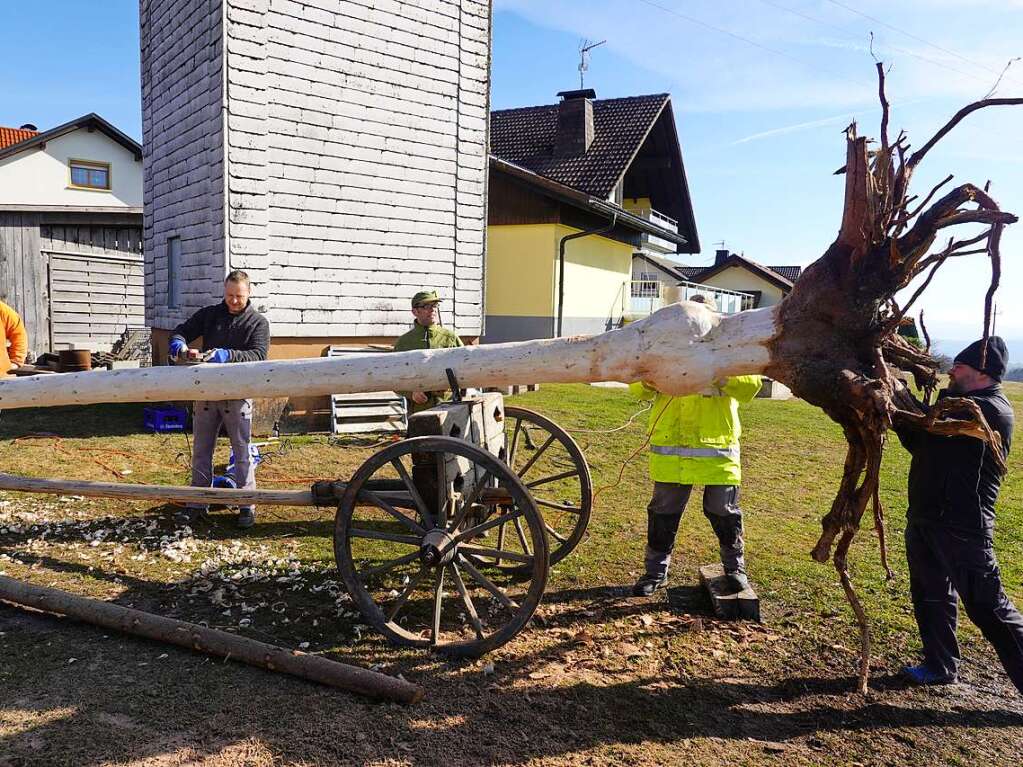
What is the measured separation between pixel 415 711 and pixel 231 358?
10.8ft

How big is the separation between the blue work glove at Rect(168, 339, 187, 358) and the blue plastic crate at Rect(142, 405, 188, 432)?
427 cm

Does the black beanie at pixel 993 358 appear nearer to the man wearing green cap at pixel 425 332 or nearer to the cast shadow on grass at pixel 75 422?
the man wearing green cap at pixel 425 332

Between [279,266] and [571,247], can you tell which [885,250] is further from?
[571,247]

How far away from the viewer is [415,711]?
10.2 feet

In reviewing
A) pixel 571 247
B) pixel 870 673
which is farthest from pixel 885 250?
pixel 571 247

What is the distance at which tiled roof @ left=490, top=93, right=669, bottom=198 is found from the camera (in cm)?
1841

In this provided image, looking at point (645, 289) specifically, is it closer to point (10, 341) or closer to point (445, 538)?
point (10, 341)

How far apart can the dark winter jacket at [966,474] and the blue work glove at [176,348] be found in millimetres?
4643

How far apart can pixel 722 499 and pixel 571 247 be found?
1404 centimetres

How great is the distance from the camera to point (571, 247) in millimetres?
17609

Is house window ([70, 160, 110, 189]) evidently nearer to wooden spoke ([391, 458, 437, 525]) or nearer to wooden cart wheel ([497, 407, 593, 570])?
wooden cart wheel ([497, 407, 593, 570])

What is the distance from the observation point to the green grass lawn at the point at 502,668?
2.90 metres

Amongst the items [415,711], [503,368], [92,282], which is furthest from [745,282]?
[415,711]

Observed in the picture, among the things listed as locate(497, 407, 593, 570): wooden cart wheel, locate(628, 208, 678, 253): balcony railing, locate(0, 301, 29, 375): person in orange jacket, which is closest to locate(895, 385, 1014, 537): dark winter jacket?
locate(497, 407, 593, 570): wooden cart wheel
